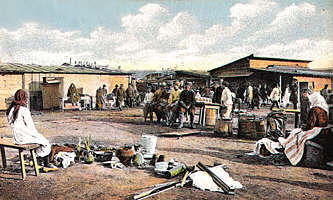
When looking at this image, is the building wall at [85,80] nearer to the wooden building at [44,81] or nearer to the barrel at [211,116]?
the wooden building at [44,81]

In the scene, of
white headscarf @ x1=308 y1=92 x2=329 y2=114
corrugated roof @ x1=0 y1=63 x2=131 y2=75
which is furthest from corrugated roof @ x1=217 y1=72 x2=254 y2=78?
white headscarf @ x1=308 y1=92 x2=329 y2=114

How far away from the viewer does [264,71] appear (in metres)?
18.2

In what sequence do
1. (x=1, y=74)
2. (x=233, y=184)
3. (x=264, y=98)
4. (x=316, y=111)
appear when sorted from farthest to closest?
1. (x=264, y=98)
2. (x=1, y=74)
3. (x=316, y=111)
4. (x=233, y=184)

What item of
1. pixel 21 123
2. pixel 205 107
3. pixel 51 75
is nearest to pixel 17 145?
pixel 21 123

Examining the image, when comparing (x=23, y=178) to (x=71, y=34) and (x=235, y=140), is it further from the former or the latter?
(x=71, y=34)

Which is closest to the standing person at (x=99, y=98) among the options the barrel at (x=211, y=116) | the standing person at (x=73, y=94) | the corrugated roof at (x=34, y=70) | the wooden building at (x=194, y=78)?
the standing person at (x=73, y=94)

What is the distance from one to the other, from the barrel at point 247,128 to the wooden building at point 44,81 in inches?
406

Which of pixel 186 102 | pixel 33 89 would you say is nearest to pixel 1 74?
pixel 33 89

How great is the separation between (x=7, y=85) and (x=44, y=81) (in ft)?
6.81

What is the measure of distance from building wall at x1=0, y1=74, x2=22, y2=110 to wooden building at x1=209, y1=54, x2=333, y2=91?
1445 centimetres

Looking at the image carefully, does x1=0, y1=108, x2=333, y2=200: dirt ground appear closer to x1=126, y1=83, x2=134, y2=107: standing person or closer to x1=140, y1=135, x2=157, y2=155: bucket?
x1=140, y1=135, x2=157, y2=155: bucket

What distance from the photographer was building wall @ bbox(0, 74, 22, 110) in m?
12.2

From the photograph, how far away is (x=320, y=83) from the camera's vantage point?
1455cm

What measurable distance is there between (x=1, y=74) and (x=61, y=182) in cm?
1060
